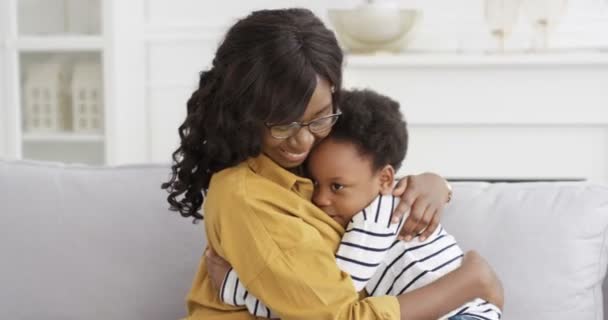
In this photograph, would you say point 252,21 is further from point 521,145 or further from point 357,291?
point 521,145

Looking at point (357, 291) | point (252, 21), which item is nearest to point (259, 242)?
point (357, 291)

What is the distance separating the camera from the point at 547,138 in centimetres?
280

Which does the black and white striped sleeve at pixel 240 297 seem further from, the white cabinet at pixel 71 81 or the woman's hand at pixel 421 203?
the white cabinet at pixel 71 81

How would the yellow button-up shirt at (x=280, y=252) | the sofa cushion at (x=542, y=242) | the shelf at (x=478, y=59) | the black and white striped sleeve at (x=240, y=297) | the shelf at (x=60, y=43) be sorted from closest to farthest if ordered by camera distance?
the yellow button-up shirt at (x=280, y=252) < the black and white striped sleeve at (x=240, y=297) < the sofa cushion at (x=542, y=242) < the shelf at (x=478, y=59) < the shelf at (x=60, y=43)

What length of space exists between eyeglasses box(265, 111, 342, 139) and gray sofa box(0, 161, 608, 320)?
0.40 meters

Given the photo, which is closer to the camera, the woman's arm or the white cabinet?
the woman's arm

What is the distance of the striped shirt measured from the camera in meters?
1.29

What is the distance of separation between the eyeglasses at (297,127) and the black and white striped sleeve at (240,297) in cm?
24

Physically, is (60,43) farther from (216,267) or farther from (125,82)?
(216,267)

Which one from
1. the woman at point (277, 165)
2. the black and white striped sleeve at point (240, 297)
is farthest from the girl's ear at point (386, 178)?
the black and white striped sleeve at point (240, 297)

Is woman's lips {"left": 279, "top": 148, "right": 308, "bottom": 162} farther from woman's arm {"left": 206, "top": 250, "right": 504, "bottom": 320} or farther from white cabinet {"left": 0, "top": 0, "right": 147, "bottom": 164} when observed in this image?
white cabinet {"left": 0, "top": 0, "right": 147, "bottom": 164}

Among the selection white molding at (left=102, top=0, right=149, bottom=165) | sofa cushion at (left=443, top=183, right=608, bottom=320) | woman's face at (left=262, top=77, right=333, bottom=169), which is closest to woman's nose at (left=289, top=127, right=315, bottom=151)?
woman's face at (left=262, top=77, right=333, bottom=169)

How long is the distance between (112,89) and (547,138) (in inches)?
64.1

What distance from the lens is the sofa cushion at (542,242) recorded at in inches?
59.6
